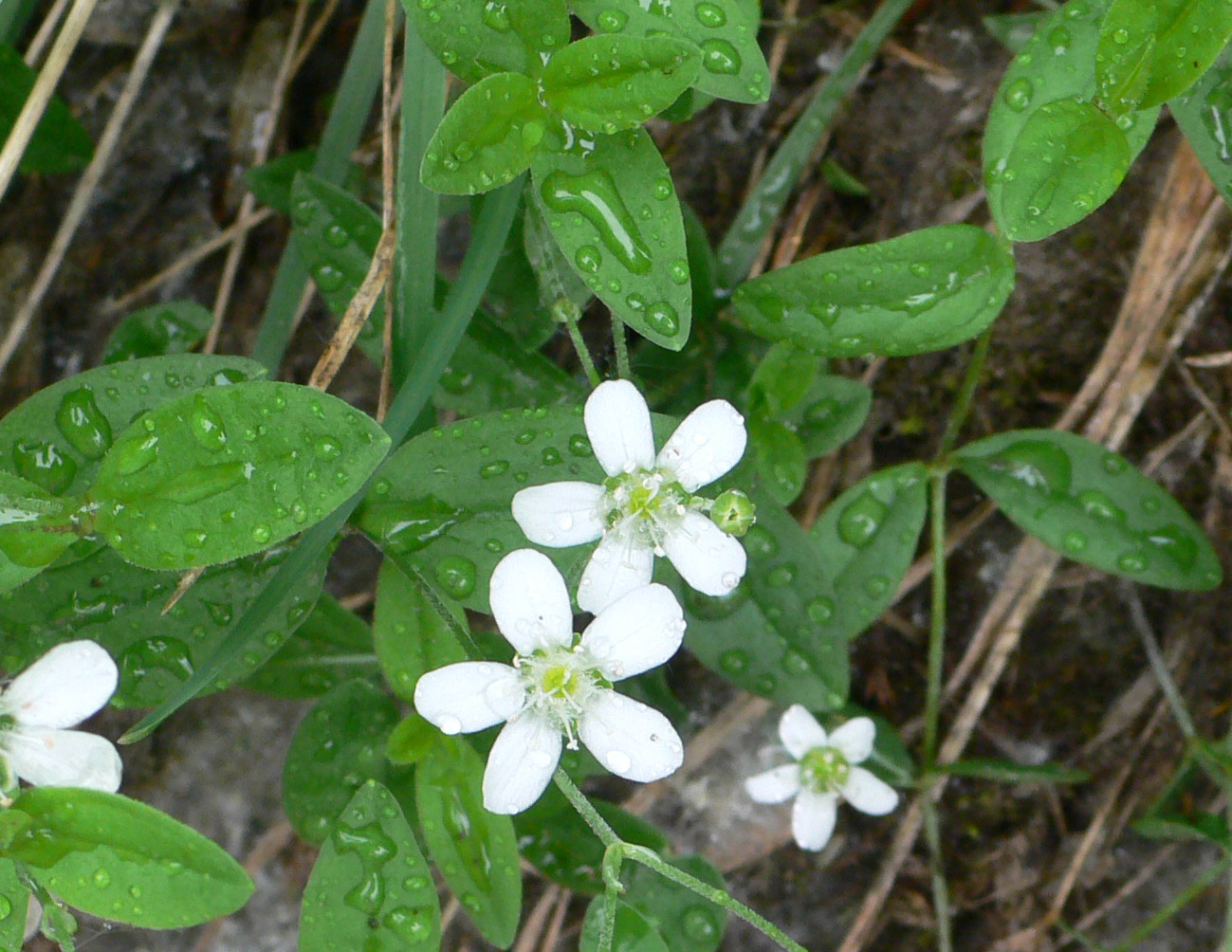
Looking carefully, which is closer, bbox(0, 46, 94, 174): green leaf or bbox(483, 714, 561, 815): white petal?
bbox(483, 714, 561, 815): white petal

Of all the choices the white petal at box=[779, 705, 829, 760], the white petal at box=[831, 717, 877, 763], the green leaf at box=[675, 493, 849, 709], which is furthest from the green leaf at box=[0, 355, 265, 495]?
the white petal at box=[831, 717, 877, 763]

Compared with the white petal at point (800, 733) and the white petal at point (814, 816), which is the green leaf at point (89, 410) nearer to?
the white petal at point (800, 733)

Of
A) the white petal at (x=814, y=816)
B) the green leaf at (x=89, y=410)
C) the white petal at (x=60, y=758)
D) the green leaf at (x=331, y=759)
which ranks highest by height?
the green leaf at (x=89, y=410)

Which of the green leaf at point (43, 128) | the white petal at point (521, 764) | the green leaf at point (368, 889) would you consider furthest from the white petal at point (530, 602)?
the green leaf at point (43, 128)

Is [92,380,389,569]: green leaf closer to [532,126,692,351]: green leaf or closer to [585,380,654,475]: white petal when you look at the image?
[585,380,654,475]: white petal

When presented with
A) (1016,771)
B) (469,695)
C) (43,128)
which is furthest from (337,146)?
(1016,771)

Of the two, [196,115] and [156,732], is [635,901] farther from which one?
[196,115]

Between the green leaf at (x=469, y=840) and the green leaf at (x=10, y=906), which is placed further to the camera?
the green leaf at (x=469, y=840)
